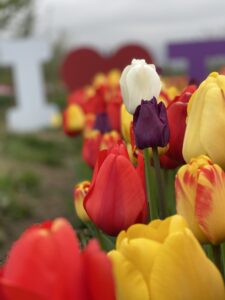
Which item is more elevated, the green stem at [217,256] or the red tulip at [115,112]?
the red tulip at [115,112]

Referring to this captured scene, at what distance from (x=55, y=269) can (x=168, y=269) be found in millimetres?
121

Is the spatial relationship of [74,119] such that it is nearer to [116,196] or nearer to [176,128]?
[176,128]

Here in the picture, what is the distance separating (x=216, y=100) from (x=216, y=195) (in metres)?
0.13

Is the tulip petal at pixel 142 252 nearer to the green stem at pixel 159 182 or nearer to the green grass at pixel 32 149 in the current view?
the green stem at pixel 159 182

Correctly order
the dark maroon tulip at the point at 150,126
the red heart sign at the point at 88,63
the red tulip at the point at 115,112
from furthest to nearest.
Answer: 1. the red heart sign at the point at 88,63
2. the red tulip at the point at 115,112
3. the dark maroon tulip at the point at 150,126

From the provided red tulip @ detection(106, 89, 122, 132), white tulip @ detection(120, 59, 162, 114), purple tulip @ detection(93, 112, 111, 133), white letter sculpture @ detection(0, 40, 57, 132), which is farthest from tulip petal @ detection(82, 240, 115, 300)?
white letter sculpture @ detection(0, 40, 57, 132)

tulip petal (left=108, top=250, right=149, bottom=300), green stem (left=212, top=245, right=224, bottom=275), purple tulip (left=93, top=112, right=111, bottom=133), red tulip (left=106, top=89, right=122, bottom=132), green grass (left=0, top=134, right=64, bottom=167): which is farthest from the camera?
green grass (left=0, top=134, right=64, bottom=167)

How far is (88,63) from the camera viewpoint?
21.6 ft

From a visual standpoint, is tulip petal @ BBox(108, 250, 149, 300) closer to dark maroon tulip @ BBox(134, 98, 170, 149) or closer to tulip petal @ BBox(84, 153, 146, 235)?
tulip petal @ BBox(84, 153, 146, 235)

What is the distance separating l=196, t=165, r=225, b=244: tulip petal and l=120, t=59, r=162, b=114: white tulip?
210 mm

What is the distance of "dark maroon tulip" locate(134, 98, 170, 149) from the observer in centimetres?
91

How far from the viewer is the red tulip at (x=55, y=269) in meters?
0.56

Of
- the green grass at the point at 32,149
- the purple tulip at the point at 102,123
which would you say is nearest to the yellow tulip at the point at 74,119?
the purple tulip at the point at 102,123

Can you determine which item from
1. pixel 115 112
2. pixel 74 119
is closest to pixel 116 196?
pixel 115 112
